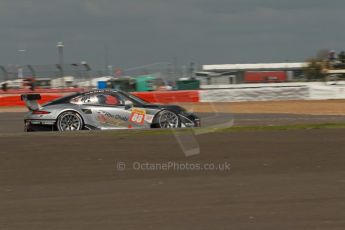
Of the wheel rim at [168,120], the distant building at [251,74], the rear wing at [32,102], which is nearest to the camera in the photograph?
the wheel rim at [168,120]

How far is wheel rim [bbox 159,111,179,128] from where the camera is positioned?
14586mm

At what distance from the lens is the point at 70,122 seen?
1480 cm

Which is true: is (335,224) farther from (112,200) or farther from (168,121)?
(168,121)

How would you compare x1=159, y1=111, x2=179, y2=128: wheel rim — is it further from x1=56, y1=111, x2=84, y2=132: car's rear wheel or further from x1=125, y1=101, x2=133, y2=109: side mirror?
x1=56, y1=111, x2=84, y2=132: car's rear wheel

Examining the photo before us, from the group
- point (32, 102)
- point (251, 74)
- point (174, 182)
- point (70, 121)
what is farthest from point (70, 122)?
point (251, 74)

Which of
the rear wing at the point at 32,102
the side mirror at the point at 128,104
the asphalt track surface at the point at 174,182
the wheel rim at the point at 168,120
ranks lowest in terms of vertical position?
the asphalt track surface at the point at 174,182

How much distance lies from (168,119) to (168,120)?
0.08 ft

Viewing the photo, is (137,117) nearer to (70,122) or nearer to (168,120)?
(168,120)

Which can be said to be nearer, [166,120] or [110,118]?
[166,120]

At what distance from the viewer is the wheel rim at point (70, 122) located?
48.3 feet

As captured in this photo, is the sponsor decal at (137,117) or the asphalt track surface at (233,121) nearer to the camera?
the sponsor decal at (137,117)

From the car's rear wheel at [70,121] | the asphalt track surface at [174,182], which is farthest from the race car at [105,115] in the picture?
the asphalt track surface at [174,182]

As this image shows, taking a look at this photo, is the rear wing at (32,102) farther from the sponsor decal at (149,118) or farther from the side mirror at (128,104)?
the sponsor decal at (149,118)

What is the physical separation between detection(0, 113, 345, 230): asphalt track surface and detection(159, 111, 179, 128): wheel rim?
123 inches
